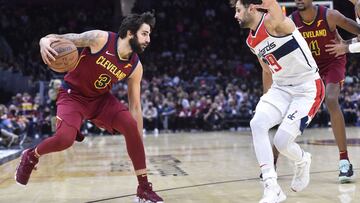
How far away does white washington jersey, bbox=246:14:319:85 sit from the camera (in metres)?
4.31

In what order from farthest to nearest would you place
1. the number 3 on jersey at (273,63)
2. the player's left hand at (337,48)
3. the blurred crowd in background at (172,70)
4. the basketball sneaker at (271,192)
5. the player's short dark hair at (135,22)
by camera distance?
1. the blurred crowd in background at (172,70)
2. the player's left hand at (337,48)
3. the player's short dark hair at (135,22)
4. the number 3 on jersey at (273,63)
5. the basketball sneaker at (271,192)

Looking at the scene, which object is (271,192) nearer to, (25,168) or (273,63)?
(273,63)

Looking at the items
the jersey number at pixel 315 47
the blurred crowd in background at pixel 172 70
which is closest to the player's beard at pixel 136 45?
the jersey number at pixel 315 47

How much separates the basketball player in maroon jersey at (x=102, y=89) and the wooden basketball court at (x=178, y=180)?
12.9 inches

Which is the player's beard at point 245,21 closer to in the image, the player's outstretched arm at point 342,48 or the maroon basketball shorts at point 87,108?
the maroon basketball shorts at point 87,108

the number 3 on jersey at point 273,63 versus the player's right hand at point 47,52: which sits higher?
the player's right hand at point 47,52

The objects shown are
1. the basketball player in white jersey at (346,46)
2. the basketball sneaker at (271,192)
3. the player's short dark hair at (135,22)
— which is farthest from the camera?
the basketball player in white jersey at (346,46)

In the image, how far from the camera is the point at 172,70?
72.0 ft

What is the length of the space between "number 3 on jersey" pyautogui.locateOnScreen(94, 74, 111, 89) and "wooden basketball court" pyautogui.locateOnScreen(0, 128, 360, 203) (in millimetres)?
914

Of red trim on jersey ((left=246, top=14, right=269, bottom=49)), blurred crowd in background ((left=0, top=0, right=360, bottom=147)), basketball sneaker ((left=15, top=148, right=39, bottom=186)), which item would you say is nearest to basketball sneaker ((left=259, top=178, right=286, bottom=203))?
red trim on jersey ((left=246, top=14, right=269, bottom=49))

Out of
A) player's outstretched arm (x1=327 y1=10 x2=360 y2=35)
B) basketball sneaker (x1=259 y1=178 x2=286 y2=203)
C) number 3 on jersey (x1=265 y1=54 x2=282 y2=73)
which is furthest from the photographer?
player's outstretched arm (x1=327 y1=10 x2=360 y2=35)

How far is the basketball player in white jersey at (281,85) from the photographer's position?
420 cm

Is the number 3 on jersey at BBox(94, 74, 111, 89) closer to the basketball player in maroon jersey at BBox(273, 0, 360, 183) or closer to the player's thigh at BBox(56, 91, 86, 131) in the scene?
the player's thigh at BBox(56, 91, 86, 131)

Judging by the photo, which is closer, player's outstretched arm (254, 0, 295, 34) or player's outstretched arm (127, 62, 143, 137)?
player's outstretched arm (254, 0, 295, 34)
